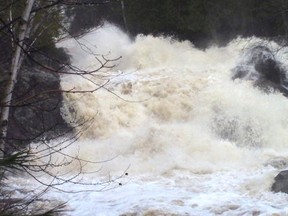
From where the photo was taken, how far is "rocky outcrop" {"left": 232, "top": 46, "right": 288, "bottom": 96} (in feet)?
47.9

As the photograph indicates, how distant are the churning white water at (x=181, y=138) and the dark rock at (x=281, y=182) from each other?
123mm

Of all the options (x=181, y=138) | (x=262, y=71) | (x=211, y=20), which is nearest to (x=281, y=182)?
(x=181, y=138)

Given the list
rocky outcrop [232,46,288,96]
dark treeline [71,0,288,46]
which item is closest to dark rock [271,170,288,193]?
rocky outcrop [232,46,288,96]

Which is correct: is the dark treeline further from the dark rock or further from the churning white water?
the dark rock

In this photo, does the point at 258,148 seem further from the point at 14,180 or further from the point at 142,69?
the point at 142,69

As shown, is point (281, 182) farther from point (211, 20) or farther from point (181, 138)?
point (211, 20)

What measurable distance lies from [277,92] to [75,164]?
22.1 feet

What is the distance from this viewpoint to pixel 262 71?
15.3 m

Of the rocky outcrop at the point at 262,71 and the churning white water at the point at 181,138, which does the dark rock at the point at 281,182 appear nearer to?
the churning white water at the point at 181,138

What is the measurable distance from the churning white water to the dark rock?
4.8 inches

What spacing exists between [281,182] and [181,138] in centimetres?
407

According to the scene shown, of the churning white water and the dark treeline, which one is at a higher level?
the dark treeline

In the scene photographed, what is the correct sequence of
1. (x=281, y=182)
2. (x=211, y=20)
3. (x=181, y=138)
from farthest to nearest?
(x=211, y=20) → (x=181, y=138) → (x=281, y=182)

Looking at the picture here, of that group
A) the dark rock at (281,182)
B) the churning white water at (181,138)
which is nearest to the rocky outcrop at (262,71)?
the churning white water at (181,138)
